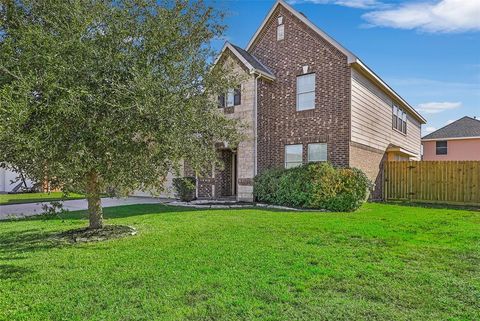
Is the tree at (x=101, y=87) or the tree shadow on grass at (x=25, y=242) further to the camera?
the tree shadow on grass at (x=25, y=242)

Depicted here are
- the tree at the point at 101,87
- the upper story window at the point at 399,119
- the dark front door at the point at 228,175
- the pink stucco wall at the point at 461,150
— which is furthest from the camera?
the pink stucco wall at the point at 461,150

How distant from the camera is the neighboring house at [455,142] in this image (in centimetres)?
2697

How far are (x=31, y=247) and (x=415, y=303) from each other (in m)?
6.63

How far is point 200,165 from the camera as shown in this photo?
287 inches

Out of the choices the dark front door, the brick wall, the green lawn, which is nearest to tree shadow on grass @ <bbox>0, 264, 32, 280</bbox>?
the green lawn

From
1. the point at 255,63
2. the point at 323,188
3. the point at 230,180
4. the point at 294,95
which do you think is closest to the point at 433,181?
the point at 323,188

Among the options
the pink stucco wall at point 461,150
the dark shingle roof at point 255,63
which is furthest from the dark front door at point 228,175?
the pink stucco wall at point 461,150

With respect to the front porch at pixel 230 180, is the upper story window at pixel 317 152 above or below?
above

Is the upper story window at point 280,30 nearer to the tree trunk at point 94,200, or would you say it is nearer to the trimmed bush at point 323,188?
the trimmed bush at point 323,188

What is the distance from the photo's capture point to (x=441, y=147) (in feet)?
93.7

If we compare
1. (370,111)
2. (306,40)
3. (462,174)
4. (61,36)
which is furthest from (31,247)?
(462,174)

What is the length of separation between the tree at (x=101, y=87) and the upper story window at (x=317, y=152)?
856 cm

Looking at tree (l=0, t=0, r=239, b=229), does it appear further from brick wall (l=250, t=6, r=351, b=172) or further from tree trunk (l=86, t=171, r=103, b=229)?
brick wall (l=250, t=6, r=351, b=172)

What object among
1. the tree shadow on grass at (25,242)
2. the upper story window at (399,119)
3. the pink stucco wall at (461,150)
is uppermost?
the upper story window at (399,119)
